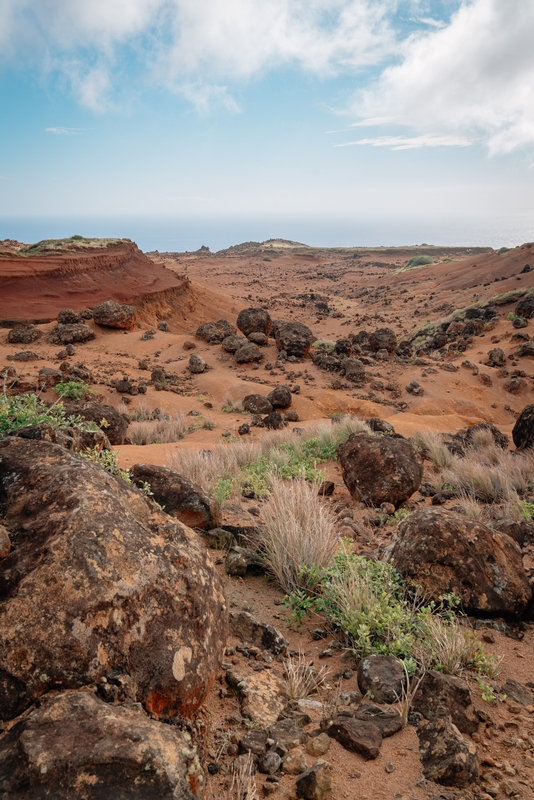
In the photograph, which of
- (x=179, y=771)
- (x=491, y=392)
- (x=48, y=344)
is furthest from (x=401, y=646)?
(x=48, y=344)

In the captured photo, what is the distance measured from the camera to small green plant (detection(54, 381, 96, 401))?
12.4m

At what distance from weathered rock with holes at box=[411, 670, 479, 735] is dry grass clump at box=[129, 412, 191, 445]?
7981mm

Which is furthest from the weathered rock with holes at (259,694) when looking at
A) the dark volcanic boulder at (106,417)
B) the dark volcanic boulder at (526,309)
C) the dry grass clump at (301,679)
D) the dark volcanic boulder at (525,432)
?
the dark volcanic boulder at (526,309)

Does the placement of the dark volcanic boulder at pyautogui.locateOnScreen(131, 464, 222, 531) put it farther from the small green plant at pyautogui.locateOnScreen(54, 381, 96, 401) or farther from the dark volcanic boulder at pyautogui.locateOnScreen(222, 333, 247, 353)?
the dark volcanic boulder at pyautogui.locateOnScreen(222, 333, 247, 353)

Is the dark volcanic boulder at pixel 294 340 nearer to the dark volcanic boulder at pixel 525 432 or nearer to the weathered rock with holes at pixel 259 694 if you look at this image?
the dark volcanic boulder at pixel 525 432

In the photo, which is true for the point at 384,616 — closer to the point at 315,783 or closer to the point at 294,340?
the point at 315,783

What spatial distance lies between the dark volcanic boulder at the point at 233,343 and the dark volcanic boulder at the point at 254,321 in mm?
618

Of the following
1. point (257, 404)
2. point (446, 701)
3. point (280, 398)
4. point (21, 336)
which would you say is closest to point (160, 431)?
point (257, 404)

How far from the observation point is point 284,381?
15195 millimetres

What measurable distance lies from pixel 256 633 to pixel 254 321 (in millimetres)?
15166

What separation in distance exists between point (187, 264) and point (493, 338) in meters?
35.6

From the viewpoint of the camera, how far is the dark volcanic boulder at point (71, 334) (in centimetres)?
1705

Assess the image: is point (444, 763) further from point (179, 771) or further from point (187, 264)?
point (187, 264)

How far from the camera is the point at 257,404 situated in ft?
42.2
